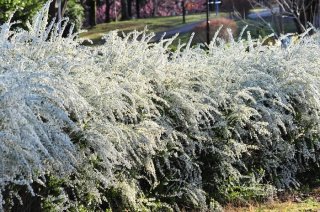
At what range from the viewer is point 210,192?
582 centimetres

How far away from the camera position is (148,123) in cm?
514

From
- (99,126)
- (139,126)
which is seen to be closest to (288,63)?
(139,126)

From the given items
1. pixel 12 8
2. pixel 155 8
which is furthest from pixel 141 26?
pixel 12 8

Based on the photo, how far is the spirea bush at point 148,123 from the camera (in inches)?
169

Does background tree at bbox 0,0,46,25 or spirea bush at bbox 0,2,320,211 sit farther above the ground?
background tree at bbox 0,0,46,25

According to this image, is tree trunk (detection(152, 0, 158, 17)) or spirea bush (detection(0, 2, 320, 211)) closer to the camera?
spirea bush (detection(0, 2, 320, 211))

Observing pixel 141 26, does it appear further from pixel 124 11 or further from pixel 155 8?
pixel 155 8

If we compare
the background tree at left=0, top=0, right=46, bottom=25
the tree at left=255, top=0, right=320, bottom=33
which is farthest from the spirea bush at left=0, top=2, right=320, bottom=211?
the background tree at left=0, top=0, right=46, bottom=25

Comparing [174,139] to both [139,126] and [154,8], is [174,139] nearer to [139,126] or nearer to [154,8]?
[139,126]

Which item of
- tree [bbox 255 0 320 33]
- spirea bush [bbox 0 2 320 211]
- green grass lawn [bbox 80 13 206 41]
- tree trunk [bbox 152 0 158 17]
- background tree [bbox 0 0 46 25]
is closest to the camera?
spirea bush [bbox 0 2 320 211]

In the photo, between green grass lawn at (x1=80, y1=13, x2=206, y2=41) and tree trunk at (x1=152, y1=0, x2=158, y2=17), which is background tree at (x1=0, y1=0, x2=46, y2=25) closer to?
green grass lawn at (x1=80, y1=13, x2=206, y2=41)

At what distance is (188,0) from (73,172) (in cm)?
5045

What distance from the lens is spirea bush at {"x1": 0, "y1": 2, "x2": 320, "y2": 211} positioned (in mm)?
4297

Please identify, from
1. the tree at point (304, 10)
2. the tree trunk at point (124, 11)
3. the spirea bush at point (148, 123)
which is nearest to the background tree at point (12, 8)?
the tree at point (304, 10)
